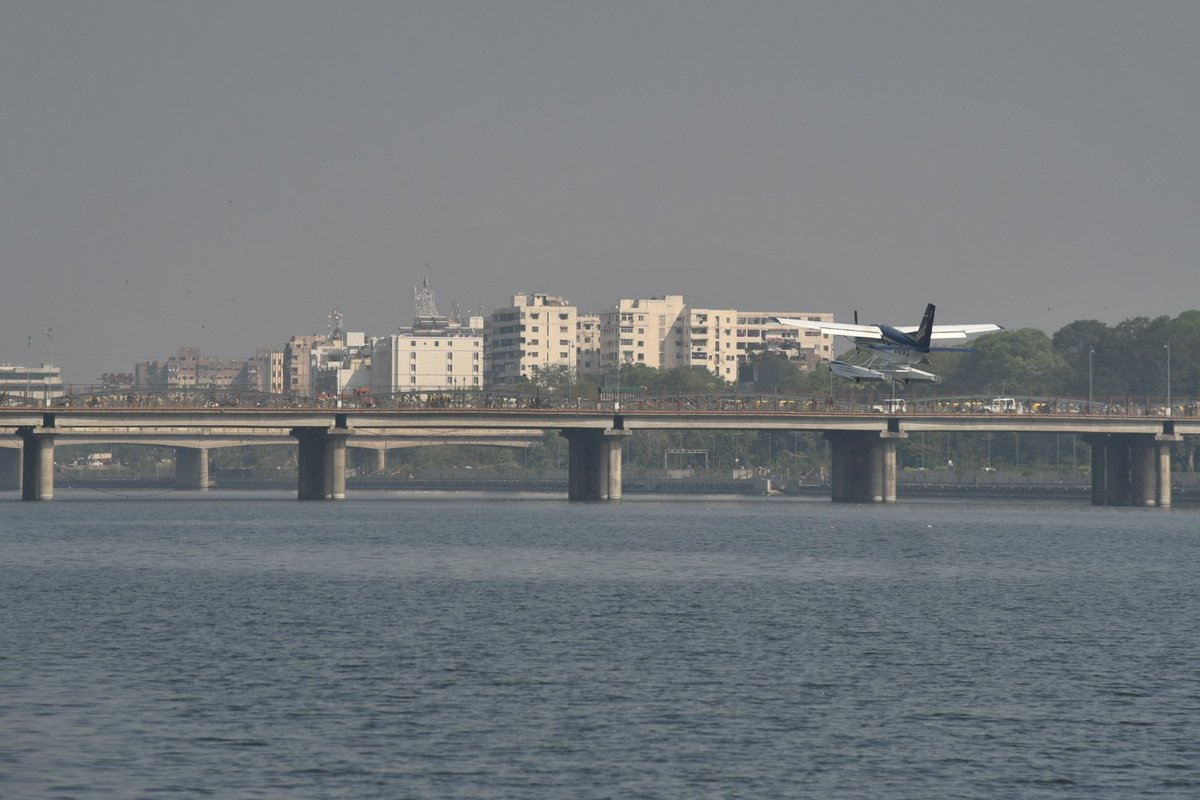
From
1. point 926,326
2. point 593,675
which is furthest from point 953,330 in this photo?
point 593,675

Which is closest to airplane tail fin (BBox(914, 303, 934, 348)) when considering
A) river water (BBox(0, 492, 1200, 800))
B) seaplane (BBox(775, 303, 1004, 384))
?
seaplane (BBox(775, 303, 1004, 384))

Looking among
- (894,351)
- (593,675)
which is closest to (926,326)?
(894,351)

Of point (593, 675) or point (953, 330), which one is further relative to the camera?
point (953, 330)

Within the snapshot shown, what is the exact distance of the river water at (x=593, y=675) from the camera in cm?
4412

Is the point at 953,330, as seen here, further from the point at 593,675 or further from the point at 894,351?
the point at 593,675

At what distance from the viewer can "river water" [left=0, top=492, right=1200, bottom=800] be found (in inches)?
1737

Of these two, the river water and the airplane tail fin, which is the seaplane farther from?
the river water

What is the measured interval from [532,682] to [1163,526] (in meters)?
120

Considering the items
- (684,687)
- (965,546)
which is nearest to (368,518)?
(965,546)

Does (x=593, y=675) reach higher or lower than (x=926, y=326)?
lower

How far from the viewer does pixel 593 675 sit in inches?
2335

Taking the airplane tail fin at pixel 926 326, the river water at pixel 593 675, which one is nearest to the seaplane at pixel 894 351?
the airplane tail fin at pixel 926 326

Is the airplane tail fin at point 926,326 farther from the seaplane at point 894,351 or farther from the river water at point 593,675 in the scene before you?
the river water at point 593,675

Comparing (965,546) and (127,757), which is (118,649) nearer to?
(127,757)
